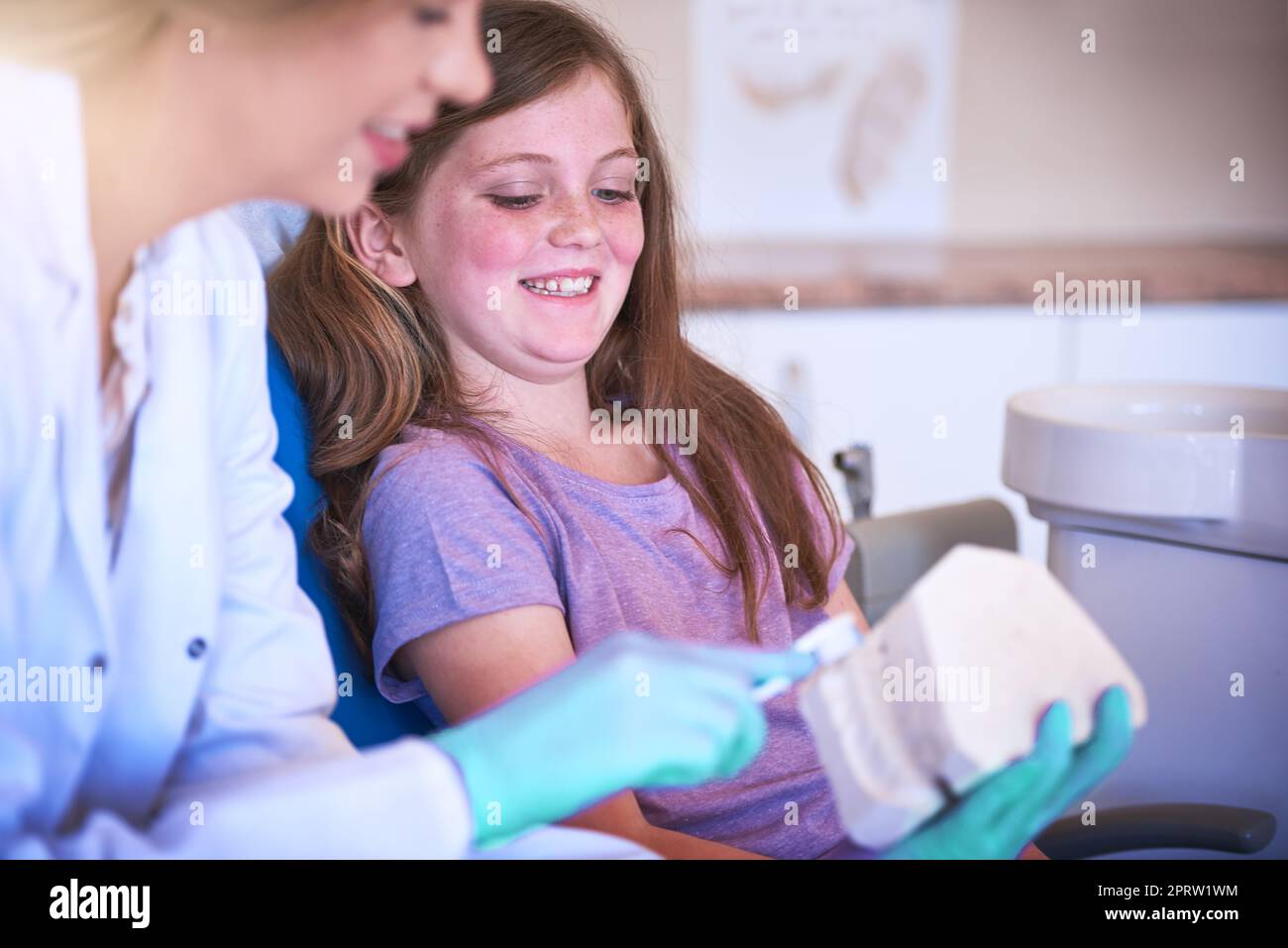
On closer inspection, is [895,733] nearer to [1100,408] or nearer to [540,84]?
[540,84]

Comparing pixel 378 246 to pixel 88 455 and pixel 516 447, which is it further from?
pixel 88 455

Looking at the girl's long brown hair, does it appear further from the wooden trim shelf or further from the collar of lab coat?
the wooden trim shelf

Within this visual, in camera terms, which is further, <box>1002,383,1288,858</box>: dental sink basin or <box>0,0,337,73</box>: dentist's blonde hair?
<box>1002,383,1288,858</box>: dental sink basin

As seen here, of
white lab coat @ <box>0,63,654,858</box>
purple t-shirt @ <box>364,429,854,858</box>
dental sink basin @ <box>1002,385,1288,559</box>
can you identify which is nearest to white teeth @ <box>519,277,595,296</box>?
purple t-shirt @ <box>364,429,854,858</box>

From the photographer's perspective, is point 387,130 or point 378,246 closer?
point 387,130

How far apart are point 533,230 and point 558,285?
0.05m

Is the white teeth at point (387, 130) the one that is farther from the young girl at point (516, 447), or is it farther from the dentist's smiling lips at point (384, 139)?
the young girl at point (516, 447)

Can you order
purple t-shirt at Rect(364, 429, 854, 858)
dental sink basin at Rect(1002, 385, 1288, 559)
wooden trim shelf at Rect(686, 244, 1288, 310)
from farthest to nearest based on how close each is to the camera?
1. wooden trim shelf at Rect(686, 244, 1288, 310)
2. dental sink basin at Rect(1002, 385, 1288, 559)
3. purple t-shirt at Rect(364, 429, 854, 858)

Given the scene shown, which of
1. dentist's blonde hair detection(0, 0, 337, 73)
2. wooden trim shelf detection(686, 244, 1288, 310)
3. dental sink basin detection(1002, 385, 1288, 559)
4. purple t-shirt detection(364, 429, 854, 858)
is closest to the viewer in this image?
dentist's blonde hair detection(0, 0, 337, 73)

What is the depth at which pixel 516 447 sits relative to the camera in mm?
905

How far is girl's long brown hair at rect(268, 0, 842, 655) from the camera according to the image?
86cm

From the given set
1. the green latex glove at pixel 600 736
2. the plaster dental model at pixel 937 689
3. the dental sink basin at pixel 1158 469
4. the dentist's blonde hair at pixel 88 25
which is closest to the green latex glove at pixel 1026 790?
the plaster dental model at pixel 937 689

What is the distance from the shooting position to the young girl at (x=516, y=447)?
805 millimetres

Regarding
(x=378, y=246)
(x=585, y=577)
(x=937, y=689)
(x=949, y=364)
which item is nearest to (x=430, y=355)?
(x=378, y=246)
